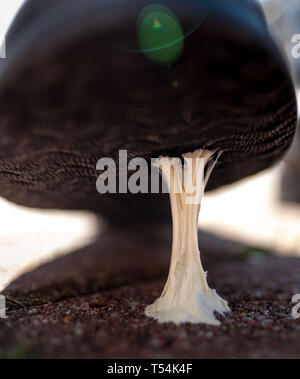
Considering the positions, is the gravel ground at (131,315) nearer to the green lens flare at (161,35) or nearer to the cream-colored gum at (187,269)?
the cream-colored gum at (187,269)

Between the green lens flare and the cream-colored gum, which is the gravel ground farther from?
the green lens flare

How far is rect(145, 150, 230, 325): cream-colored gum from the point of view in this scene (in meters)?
1.51

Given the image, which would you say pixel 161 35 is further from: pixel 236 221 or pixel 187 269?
pixel 236 221

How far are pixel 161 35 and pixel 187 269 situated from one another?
106cm

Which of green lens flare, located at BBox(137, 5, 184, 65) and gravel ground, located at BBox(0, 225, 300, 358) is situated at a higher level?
green lens flare, located at BBox(137, 5, 184, 65)

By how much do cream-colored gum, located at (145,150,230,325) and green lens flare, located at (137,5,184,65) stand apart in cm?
63

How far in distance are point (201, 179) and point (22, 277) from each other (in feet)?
5.16

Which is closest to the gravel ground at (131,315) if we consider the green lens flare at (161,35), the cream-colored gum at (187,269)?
the cream-colored gum at (187,269)

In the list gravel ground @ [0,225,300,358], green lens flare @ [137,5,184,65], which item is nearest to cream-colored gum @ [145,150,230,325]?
gravel ground @ [0,225,300,358]

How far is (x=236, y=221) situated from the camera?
6344 millimetres

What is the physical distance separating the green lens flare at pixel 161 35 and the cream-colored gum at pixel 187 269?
2.07 feet

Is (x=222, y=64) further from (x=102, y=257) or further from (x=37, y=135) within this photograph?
(x=102, y=257)

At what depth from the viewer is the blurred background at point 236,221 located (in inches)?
131

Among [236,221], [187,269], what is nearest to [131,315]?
[187,269]
